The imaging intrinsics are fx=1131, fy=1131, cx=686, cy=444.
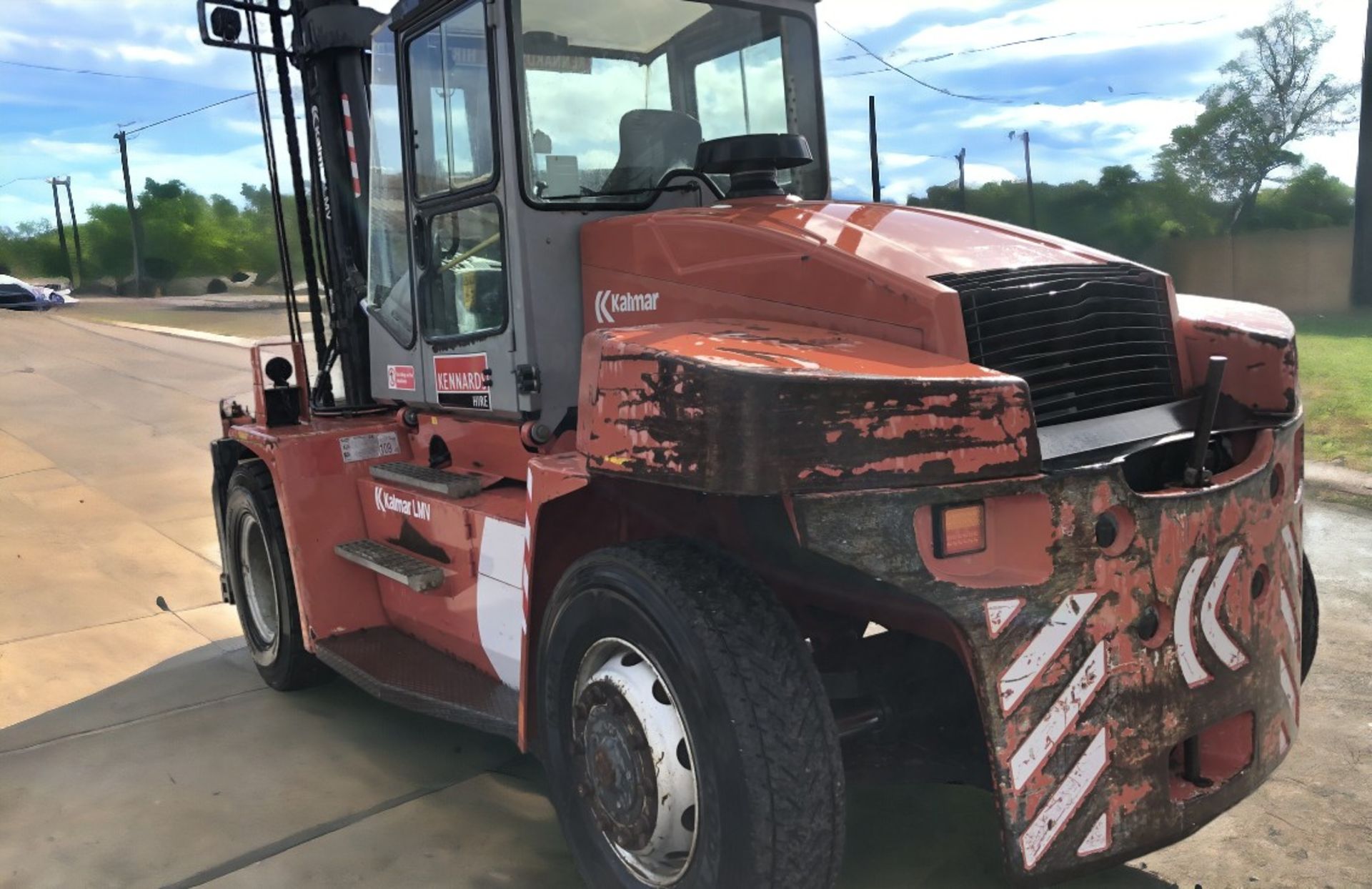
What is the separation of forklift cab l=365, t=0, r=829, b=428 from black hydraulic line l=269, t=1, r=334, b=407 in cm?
112

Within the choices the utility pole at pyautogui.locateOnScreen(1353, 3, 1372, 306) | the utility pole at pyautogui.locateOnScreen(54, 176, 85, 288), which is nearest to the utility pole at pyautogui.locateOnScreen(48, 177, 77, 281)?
the utility pole at pyautogui.locateOnScreen(54, 176, 85, 288)

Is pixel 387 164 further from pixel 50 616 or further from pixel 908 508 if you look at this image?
pixel 50 616

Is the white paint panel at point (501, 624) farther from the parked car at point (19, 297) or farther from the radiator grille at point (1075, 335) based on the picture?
the parked car at point (19, 297)

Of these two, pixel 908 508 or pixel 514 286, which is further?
pixel 514 286

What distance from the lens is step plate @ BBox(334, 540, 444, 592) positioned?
4.11 m

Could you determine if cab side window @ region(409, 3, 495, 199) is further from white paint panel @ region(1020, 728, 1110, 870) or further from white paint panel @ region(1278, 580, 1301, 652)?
white paint panel @ region(1278, 580, 1301, 652)

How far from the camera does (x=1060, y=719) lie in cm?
241

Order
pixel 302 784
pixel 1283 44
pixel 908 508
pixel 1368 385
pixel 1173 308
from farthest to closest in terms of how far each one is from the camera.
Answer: pixel 1283 44, pixel 1368 385, pixel 302 784, pixel 1173 308, pixel 908 508

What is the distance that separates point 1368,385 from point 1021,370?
1207cm

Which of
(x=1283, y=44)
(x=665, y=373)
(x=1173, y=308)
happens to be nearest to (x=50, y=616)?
(x=665, y=373)

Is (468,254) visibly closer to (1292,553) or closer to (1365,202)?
(1292,553)

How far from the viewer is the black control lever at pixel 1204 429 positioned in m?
2.71

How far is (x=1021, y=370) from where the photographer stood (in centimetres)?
283

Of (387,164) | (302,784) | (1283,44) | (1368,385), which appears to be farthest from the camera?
(1283,44)
